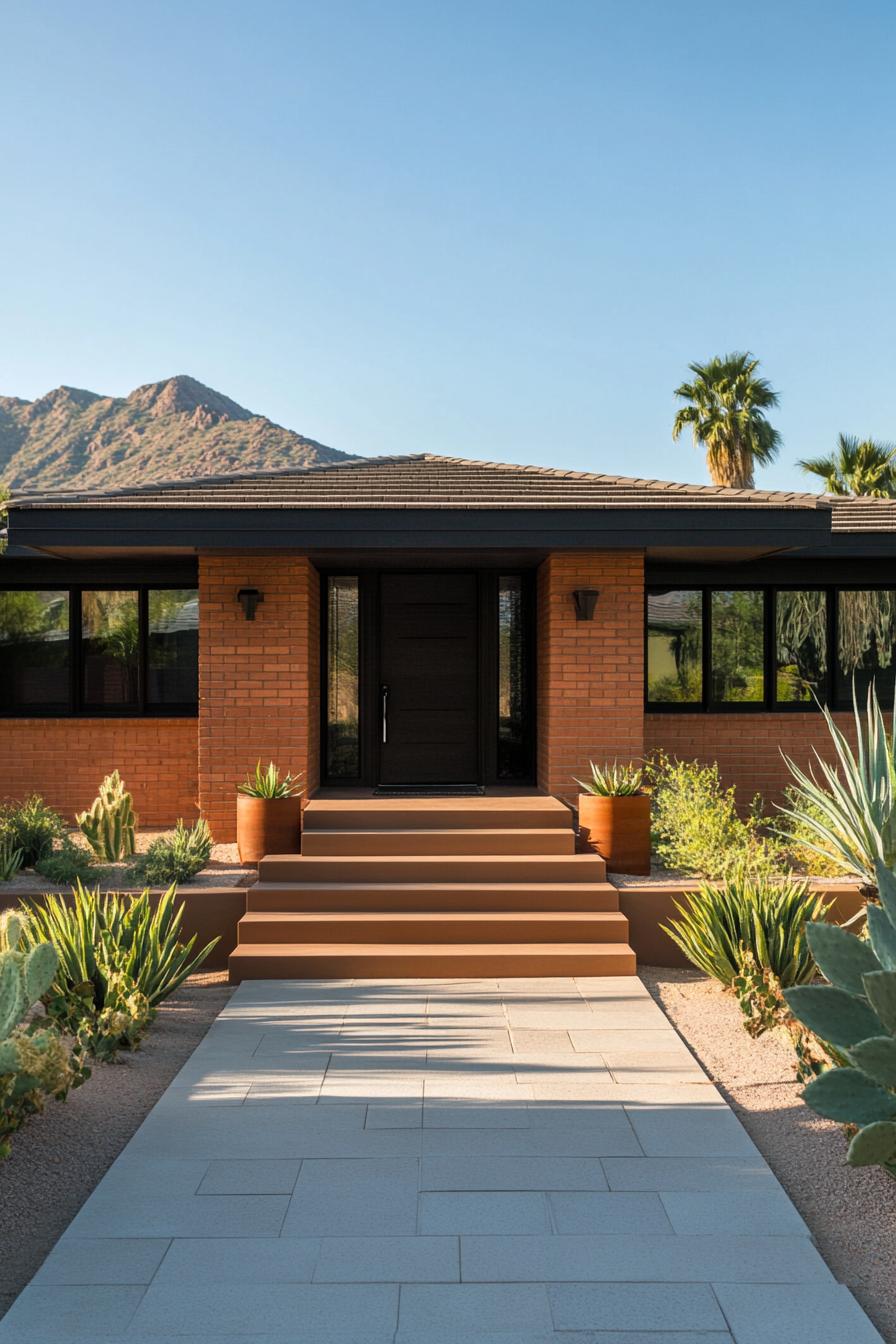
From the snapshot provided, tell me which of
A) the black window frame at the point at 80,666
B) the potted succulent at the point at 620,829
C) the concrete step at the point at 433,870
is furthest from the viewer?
the black window frame at the point at 80,666

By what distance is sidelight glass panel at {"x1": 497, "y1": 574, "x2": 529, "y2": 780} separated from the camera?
35.6ft

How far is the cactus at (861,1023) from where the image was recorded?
3.28 m

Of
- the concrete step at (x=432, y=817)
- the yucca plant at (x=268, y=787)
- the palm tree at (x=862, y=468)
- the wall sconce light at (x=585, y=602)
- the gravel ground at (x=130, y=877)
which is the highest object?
the palm tree at (x=862, y=468)

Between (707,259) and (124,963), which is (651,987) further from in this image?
(707,259)

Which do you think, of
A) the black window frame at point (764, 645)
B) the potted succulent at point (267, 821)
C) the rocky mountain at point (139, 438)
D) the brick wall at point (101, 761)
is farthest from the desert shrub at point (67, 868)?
the rocky mountain at point (139, 438)

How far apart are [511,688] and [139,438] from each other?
63031 mm

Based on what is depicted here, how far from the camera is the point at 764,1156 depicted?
14.3ft

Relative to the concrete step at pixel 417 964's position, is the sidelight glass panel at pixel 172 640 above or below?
above

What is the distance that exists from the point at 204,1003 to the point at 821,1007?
4401 millimetres

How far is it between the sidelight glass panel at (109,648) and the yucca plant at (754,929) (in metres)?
7.26

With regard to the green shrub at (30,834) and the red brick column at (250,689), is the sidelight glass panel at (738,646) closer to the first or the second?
the red brick column at (250,689)

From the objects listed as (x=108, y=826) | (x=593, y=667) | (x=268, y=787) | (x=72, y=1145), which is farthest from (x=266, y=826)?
(x=72, y=1145)

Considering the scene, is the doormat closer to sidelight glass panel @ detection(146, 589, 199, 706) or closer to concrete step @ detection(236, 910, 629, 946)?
concrete step @ detection(236, 910, 629, 946)

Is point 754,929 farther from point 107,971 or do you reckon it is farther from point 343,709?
point 343,709
